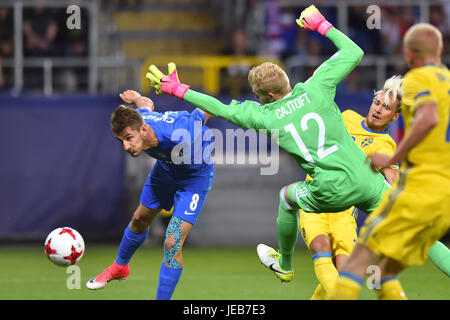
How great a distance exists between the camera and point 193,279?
8930mm

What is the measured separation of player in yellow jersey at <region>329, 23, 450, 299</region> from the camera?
4.65 meters

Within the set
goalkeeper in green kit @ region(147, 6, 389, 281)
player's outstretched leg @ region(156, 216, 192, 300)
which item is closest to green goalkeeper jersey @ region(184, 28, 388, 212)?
goalkeeper in green kit @ region(147, 6, 389, 281)

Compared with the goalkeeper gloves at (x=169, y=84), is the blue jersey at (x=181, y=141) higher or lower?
lower

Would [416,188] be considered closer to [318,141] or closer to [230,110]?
[318,141]

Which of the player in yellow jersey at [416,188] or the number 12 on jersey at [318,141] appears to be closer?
the player in yellow jersey at [416,188]

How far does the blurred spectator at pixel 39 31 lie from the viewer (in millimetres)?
13430

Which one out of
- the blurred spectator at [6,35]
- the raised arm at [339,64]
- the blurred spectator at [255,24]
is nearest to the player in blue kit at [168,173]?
the raised arm at [339,64]

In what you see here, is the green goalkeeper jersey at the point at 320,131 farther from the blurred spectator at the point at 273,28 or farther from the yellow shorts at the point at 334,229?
the blurred spectator at the point at 273,28

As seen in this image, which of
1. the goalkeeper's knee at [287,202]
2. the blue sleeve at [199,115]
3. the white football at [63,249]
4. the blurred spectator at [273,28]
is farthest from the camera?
the blurred spectator at [273,28]

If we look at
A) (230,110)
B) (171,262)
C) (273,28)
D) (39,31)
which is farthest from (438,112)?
(39,31)

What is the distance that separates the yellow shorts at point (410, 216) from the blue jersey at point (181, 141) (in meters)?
2.42

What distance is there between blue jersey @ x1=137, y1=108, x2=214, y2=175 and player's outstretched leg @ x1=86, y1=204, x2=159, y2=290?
53 centimetres
